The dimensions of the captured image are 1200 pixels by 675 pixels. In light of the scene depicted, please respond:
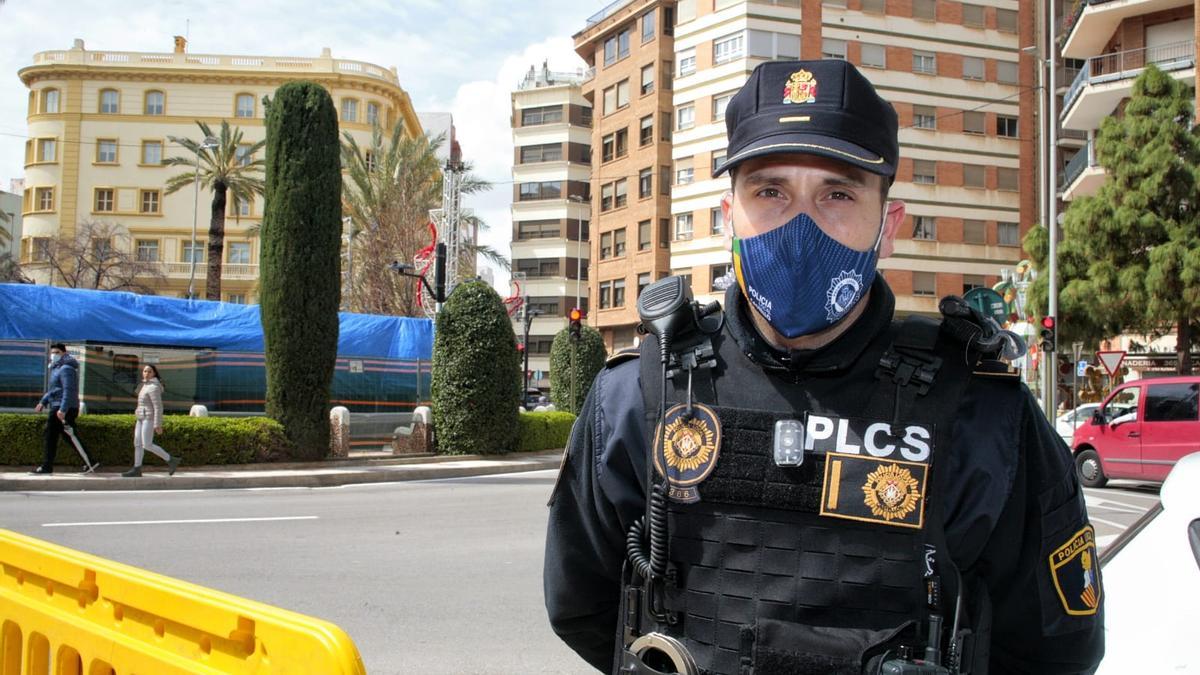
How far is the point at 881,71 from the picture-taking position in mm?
45219

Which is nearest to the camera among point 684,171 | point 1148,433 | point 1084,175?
point 1148,433

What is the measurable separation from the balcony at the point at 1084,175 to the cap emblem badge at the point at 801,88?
1270 inches

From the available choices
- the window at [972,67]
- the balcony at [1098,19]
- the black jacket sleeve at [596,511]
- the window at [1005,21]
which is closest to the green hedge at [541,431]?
the black jacket sleeve at [596,511]

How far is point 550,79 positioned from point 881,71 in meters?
26.9

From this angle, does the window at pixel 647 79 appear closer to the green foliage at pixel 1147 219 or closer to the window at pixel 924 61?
the window at pixel 924 61

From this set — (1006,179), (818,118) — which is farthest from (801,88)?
(1006,179)

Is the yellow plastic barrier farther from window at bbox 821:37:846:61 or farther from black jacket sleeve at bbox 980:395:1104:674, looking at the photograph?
window at bbox 821:37:846:61

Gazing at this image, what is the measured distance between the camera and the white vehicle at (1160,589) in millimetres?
2564

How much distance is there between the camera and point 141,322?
20.1 meters

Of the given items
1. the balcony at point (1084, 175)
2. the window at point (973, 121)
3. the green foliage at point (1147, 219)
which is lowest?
the green foliage at point (1147, 219)

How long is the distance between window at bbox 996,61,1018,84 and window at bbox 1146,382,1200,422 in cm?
3650

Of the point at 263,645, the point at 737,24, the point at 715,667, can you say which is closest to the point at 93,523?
the point at 263,645

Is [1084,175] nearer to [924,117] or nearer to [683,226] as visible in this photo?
[924,117]

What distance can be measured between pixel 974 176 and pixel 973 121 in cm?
260
